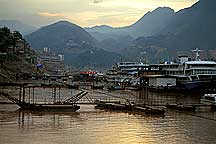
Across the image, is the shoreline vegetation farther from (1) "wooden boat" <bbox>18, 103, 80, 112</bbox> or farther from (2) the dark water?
(2) the dark water

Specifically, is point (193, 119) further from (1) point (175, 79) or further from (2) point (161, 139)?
(1) point (175, 79)

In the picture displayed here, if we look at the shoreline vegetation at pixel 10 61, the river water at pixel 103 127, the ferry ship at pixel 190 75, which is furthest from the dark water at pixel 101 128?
the shoreline vegetation at pixel 10 61

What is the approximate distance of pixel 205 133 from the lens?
24.5 metres

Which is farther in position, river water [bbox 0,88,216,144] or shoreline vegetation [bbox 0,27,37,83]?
shoreline vegetation [bbox 0,27,37,83]

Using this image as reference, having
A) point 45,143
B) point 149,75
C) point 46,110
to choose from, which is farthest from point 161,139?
point 149,75

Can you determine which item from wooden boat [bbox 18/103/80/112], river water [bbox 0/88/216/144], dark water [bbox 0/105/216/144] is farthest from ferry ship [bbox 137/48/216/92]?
wooden boat [bbox 18/103/80/112]

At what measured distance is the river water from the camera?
21.0 m

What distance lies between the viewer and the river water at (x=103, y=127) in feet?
68.8

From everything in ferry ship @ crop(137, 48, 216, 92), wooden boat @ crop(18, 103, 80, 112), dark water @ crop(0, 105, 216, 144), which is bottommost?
dark water @ crop(0, 105, 216, 144)

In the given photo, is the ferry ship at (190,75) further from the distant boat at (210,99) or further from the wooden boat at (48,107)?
the wooden boat at (48,107)

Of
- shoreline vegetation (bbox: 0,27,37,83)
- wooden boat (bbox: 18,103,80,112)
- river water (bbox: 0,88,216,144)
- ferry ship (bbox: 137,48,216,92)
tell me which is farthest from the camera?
shoreline vegetation (bbox: 0,27,37,83)

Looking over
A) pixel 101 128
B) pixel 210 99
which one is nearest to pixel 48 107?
pixel 101 128

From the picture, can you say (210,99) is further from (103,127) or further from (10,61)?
(10,61)

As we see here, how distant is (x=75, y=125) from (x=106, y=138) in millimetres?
5082
